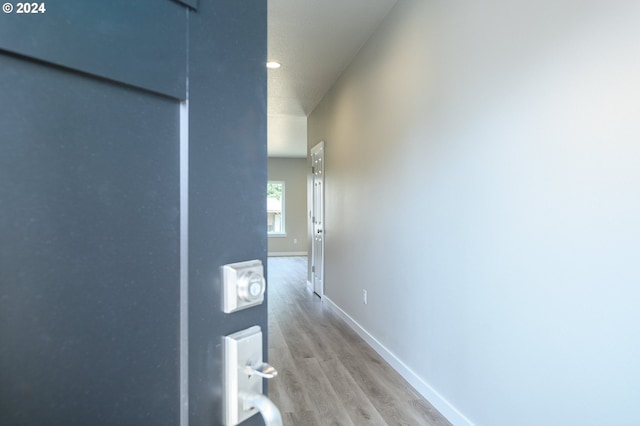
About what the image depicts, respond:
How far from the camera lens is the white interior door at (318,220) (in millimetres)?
5078

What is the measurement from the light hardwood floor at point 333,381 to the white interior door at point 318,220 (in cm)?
104

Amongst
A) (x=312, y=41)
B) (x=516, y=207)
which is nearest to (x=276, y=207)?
(x=312, y=41)

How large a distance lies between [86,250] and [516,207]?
161cm

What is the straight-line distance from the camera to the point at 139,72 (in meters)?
0.45

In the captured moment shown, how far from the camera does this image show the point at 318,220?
5348 millimetres

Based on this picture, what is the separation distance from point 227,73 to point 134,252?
0.30 m

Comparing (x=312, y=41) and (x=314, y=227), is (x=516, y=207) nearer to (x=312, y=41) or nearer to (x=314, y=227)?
(x=312, y=41)

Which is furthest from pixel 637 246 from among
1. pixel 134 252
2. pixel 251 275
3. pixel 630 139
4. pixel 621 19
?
pixel 134 252

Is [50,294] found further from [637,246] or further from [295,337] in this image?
[295,337]

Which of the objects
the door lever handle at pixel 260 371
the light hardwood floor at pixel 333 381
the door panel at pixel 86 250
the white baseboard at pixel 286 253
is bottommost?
the light hardwood floor at pixel 333 381

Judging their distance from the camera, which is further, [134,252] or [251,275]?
[251,275]

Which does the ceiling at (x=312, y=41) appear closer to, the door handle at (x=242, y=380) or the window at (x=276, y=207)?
the door handle at (x=242, y=380)

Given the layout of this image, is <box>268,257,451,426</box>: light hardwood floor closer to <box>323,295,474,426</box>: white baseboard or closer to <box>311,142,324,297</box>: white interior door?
<box>323,295,474,426</box>: white baseboard

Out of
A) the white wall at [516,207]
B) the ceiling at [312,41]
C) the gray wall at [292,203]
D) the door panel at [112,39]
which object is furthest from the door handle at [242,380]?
the gray wall at [292,203]
